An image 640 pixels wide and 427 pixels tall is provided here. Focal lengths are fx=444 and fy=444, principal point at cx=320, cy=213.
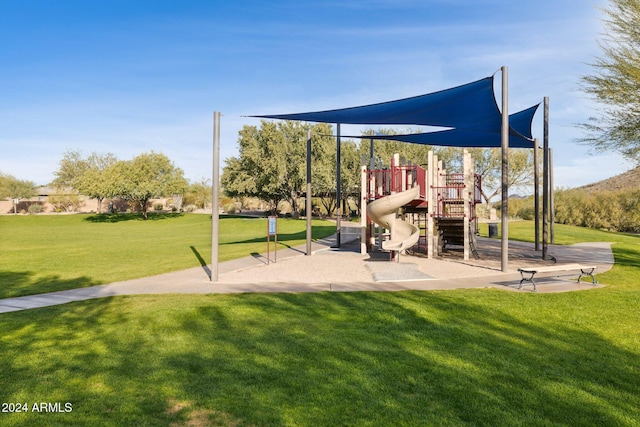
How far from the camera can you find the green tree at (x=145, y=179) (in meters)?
55.1

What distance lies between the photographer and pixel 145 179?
57.7 metres

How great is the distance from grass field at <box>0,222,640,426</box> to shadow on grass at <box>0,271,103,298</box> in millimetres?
2307

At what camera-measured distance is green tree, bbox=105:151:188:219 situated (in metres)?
55.1

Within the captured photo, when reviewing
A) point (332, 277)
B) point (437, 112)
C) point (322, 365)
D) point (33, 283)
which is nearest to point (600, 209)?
point (437, 112)

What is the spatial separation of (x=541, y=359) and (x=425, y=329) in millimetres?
1651

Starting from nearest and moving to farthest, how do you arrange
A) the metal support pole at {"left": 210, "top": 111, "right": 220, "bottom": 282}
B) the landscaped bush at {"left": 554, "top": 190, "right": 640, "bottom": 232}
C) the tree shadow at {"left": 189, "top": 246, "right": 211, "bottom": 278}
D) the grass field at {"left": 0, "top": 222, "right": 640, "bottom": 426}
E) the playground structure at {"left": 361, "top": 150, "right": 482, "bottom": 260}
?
1. the grass field at {"left": 0, "top": 222, "right": 640, "bottom": 426}
2. the metal support pole at {"left": 210, "top": 111, "right": 220, "bottom": 282}
3. the tree shadow at {"left": 189, "top": 246, "right": 211, "bottom": 278}
4. the playground structure at {"left": 361, "top": 150, "right": 482, "bottom": 260}
5. the landscaped bush at {"left": 554, "top": 190, "right": 640, "bottom": 232}

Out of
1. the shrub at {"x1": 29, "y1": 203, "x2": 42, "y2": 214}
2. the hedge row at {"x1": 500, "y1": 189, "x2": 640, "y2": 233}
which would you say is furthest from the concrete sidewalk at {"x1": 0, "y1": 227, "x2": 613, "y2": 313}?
the shrub at {"x1": 29, "y1": 203, "x2": 42, "y2": 214}

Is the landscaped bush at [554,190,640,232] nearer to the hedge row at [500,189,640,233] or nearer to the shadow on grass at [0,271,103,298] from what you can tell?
the hedge row at [500,189,640,233]

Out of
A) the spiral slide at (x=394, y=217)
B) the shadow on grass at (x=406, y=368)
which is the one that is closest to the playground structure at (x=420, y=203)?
the spiral slide at (x=394, y=217)

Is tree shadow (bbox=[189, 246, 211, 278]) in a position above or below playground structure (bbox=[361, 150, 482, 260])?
below

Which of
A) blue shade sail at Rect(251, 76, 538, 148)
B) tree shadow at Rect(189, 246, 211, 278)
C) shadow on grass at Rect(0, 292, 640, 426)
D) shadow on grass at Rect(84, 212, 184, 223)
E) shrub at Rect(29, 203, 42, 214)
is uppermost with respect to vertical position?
blue shade sail at Rect(251, 76, 538, 148)

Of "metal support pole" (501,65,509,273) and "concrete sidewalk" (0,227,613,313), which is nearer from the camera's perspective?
"concrete sidewalk" (0,227,613,313)

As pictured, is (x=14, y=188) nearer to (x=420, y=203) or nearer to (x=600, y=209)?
(x=420, y=203)

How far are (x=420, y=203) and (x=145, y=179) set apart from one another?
48328 mm
